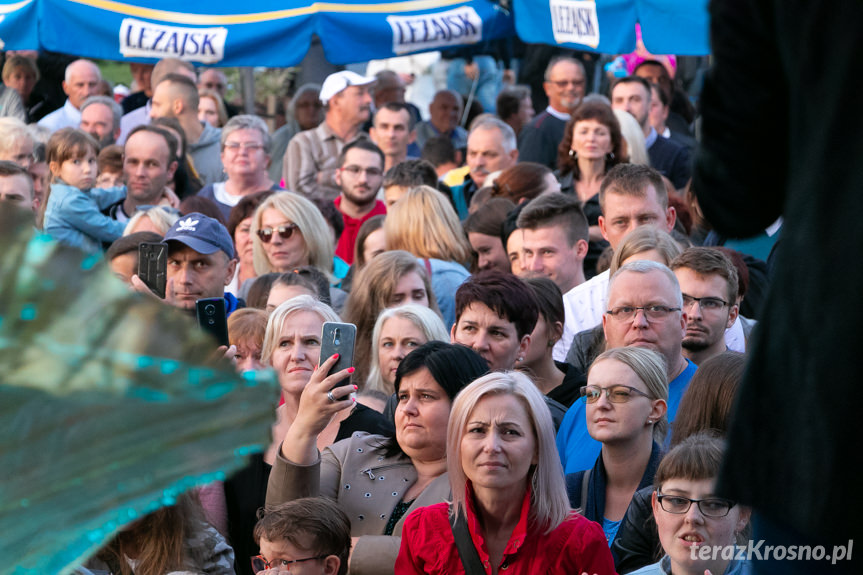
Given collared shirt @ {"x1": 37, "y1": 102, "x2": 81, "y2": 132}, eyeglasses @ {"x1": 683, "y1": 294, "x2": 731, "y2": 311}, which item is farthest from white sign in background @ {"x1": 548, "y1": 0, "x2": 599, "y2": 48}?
eyeglasses @ {"x1": 683, "y1": 294, "x2": 731, "y2": 311}

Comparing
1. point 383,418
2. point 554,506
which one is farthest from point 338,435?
point 554,506

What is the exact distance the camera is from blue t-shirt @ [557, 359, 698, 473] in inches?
168

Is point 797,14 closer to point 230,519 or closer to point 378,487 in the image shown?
point 378,487

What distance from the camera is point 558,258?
607 cm

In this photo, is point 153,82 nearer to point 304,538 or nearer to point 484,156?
point 484,156

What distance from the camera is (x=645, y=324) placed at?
15.0 ft

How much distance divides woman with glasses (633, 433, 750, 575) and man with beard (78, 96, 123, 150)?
7.34 meters

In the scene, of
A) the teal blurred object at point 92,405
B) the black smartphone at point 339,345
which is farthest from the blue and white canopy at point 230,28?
the teal blurred object at point 92,405

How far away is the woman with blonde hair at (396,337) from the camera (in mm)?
4848

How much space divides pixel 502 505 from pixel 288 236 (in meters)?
3.15

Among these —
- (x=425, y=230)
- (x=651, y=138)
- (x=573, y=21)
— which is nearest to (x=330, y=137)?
(x=573, y=21)

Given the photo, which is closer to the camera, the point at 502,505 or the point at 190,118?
the point at 502,505

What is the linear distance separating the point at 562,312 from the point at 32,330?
4.60m

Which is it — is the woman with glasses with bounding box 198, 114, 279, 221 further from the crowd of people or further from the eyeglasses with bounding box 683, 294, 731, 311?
the eyeglasses with bounding box 683, 294, 731, 311
